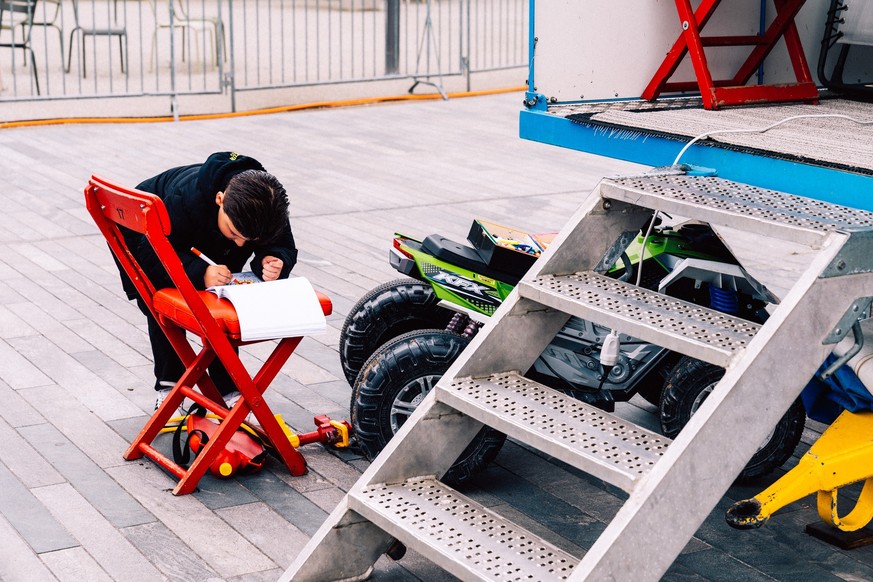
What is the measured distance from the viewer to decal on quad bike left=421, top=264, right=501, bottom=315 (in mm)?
4340

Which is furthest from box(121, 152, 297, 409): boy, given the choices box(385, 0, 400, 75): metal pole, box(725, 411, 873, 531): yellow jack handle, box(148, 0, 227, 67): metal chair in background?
box(385, 0, 400, 75): metal pole

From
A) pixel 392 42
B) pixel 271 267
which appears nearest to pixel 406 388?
pixel 271 267

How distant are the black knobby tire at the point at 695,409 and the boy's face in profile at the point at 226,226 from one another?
1647mm

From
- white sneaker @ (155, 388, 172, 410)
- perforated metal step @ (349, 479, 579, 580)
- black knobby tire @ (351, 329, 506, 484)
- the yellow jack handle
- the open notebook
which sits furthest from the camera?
white sneaker @ (155, 388, 172, 410)

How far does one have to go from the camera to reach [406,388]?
4.23 m

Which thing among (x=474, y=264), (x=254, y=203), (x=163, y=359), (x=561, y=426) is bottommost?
(x=163, y=359)

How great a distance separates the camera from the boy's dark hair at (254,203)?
13.3ft

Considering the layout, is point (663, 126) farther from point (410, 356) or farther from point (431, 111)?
point (431, 111)

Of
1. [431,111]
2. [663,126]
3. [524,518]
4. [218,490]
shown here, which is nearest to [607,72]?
[663,126]

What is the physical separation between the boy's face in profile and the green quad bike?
2.05 feet

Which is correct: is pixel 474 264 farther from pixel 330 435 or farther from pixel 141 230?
pixel 141 230

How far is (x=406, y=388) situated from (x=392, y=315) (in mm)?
581

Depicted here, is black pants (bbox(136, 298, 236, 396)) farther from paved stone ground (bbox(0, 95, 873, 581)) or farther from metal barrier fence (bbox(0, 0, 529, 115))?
metal barrier fence (bbox(0, 0, 529, 115))

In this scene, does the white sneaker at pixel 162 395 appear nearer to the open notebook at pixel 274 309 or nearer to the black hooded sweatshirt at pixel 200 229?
the black hooded sweatshirt at pixel 200 229
